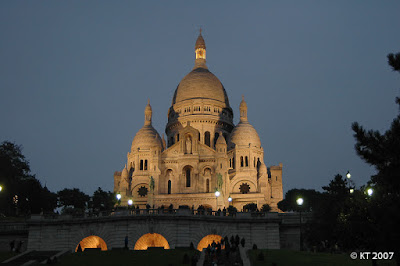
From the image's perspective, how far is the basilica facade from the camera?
284 feet

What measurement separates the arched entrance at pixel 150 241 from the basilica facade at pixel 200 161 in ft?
92.7

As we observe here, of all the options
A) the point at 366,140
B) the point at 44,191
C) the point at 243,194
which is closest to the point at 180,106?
the point at 243,194

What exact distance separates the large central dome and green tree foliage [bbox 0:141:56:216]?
3832 centimetres

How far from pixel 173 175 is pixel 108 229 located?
39398mm

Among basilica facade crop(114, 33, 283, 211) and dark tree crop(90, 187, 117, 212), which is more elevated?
basilica facade crop(114, 33, 283, 211)

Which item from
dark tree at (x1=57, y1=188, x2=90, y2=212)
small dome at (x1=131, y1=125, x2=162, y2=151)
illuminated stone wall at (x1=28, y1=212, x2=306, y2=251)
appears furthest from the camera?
small dome at (x1=131, y1=125, x2=162, y2=151)

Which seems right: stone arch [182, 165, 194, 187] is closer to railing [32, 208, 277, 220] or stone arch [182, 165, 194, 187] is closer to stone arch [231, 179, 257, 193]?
stone arch [231, 179, 257, 193]

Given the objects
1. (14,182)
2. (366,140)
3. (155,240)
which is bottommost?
(155,240)

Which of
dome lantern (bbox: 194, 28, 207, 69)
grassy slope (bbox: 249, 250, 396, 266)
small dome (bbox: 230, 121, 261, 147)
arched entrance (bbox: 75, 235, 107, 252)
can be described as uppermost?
dome lantern (bbox: 194, 28, 207, 69)

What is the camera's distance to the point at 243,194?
89438 mm

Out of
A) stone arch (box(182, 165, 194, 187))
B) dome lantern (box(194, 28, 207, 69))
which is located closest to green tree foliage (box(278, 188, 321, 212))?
stone arch (box(182, 165, 194, 187))

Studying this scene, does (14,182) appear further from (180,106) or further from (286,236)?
(180,106)

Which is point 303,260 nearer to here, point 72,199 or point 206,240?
point 206,240

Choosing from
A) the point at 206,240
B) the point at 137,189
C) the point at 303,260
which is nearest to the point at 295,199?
the point at 137,189
